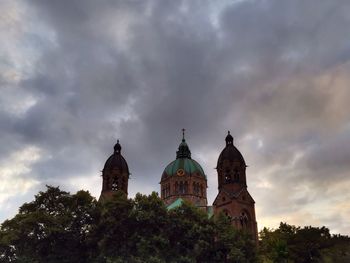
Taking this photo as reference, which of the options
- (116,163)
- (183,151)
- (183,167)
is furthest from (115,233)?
(183,151)

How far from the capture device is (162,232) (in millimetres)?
39312

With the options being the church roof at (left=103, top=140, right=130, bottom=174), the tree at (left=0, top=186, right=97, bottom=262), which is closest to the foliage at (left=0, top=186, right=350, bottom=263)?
the tree at (left=0, top=186, right=97, bottom=262)

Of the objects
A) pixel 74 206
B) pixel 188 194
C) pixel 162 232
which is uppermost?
pixel 188 194

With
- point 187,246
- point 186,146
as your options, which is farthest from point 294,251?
point 186,146

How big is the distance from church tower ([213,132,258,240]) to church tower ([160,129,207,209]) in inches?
677

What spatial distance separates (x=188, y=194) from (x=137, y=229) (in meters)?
43.0

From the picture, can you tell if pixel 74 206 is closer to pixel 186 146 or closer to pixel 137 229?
pixel 137 229

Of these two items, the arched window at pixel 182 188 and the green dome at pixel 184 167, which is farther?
the green dome at pixel 184 167

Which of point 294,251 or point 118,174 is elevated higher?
point 118,174

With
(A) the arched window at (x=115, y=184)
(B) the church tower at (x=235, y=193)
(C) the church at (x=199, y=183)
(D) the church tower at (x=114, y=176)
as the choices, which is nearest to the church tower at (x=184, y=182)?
(C) the church at (x=199, y=183)

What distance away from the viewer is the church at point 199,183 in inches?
2494

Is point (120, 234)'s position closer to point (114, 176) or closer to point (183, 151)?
point (114, 176)

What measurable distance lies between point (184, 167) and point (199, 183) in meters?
4.76

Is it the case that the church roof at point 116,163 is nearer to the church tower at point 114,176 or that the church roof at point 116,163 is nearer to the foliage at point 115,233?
the church tower at point 114,176
